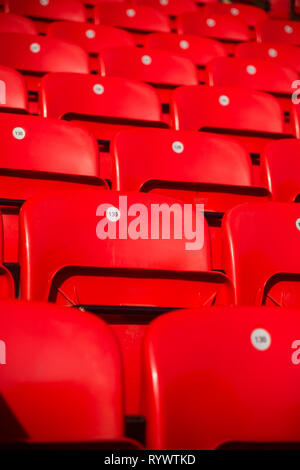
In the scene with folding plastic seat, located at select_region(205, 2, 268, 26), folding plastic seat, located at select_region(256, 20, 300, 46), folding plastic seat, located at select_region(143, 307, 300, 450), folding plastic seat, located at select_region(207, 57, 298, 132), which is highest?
folding plastic seat, located at select_region(205, 2, 268, 26)

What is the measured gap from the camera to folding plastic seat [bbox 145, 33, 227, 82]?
1.52 metres

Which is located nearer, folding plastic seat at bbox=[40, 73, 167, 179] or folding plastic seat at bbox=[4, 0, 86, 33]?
folding plastic seat at bbox=[40, 73, 167, 179]

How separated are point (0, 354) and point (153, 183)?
42cm

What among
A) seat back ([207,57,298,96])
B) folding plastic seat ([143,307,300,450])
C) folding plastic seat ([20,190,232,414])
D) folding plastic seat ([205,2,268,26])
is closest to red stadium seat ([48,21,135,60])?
seat back ([207,57,298,96])

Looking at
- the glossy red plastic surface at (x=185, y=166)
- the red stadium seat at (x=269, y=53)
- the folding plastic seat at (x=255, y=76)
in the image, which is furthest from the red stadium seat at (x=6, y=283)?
the red stadium seat at (x=269, y=53)

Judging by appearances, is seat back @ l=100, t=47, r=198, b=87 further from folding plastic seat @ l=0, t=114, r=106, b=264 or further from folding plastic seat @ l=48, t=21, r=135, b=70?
folding plastic seat @ l=0, t=114, r=106, b=264

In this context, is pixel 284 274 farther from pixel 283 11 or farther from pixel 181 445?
pixel 283 11

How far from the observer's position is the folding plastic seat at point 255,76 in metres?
1.37

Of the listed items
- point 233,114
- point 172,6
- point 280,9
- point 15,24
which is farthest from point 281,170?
point 280,9

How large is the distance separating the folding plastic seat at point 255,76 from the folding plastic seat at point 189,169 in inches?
18.6

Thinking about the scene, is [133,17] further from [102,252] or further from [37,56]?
[102,252]

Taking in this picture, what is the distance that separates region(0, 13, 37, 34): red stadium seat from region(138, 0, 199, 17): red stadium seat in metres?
0.61

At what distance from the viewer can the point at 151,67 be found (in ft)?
4.37

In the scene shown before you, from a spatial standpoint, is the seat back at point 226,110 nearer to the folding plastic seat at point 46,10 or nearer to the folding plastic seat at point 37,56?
the folding plastic seat at point 37,56
